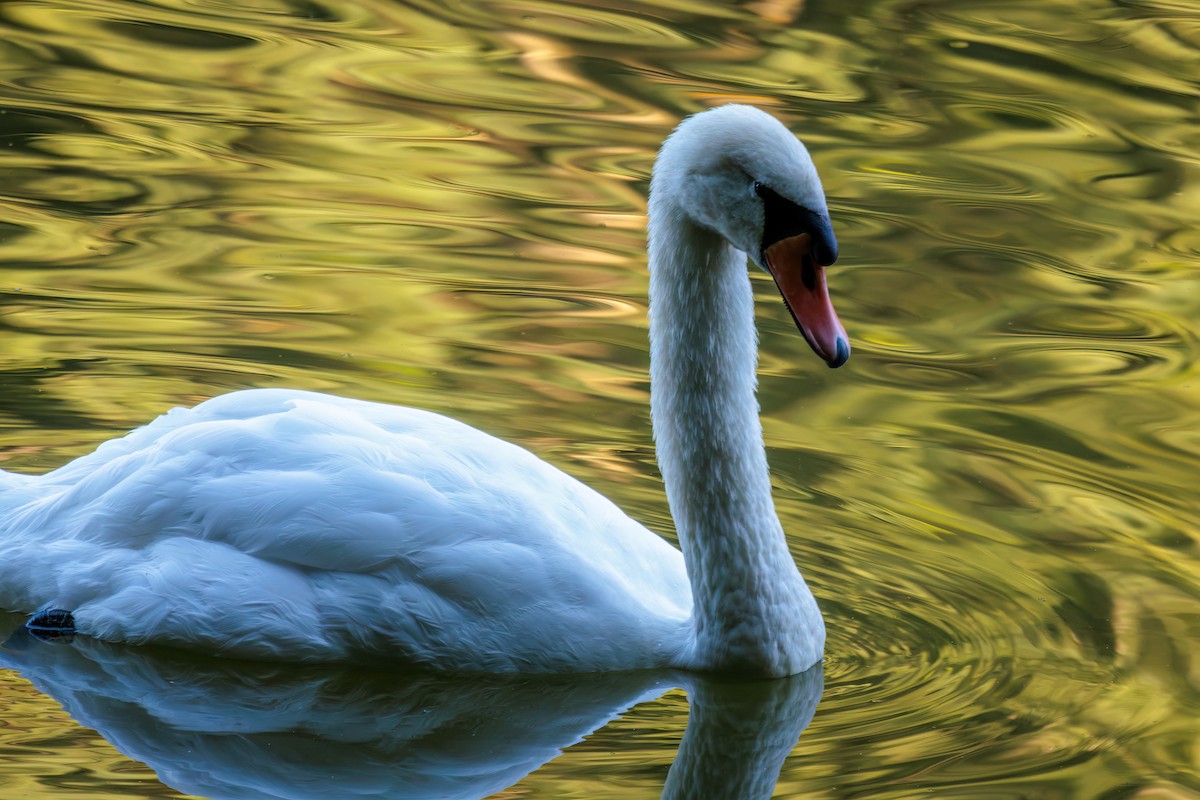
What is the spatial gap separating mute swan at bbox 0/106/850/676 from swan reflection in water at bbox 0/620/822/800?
0.24 ft

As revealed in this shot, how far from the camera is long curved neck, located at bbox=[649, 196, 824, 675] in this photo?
6.02 m

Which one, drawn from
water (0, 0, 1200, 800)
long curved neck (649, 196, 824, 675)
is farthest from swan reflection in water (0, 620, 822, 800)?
long curved neck (649, 196, 824, 675)

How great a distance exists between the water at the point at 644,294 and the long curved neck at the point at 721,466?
238mm

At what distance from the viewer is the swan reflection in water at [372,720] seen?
5469 millimetres

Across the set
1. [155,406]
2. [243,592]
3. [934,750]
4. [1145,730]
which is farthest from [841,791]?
[155,406]

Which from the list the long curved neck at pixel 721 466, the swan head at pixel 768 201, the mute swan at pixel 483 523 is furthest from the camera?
the long curved neck at pixel 721 466


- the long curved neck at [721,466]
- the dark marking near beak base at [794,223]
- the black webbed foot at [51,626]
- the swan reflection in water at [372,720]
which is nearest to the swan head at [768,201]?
the dark marking near beak base at [794,223]

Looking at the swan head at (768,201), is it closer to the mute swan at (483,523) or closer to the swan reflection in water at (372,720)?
the mute swan at (483,523)

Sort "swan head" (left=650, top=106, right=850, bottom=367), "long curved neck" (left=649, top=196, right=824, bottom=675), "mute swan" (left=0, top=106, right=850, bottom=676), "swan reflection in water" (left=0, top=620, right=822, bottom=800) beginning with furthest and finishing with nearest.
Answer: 1. "long curved neck" (left=649, top=196, right=824, bottom=675)
2. "mute swan" (left=0, top=106, right=850, bottom=676)
3. "swan head" (left=650, top=106, right=850, bottom=367)
4. "swan reflection in water" (left=0, top=620, right=822, bottom=800)

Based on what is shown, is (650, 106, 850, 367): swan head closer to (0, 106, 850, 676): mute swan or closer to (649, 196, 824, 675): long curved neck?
(0, 106, 850, 676): mute swan

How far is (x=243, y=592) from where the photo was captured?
19.5ft

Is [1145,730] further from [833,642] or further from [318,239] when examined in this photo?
[318,239]

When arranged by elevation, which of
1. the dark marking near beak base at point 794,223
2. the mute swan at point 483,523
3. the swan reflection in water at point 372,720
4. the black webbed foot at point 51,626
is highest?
the dark marking near beak base at point 794,223

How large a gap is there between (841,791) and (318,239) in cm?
545
